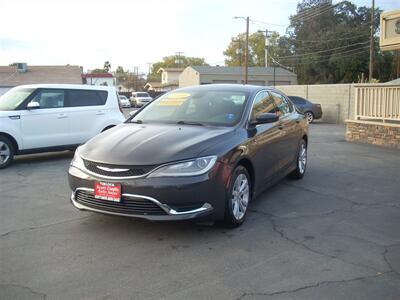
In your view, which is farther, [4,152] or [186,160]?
[4,152]

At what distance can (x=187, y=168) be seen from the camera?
4.57 meters

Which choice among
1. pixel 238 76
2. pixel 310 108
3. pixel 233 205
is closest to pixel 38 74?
pixel 238 76

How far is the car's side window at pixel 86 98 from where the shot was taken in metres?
10.3

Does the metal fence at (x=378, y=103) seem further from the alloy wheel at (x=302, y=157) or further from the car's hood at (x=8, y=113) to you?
the car's hood at (x=8, y=113)

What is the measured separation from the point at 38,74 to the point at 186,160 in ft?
177

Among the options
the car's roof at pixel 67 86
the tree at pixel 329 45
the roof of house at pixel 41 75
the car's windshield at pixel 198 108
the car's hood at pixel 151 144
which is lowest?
the car's hood at pixel 151 144

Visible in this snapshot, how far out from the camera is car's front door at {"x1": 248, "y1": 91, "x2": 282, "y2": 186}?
5.63 meters

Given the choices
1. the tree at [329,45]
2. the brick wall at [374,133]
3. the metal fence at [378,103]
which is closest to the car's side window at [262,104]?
the brick wall at [374,133]

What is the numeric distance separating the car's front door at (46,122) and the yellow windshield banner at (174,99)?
426 centimetres

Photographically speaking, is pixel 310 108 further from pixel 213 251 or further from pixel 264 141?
pixel 213 251

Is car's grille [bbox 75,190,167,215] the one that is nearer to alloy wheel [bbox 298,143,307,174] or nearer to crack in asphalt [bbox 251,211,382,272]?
crack in asphalt [bbox 251,211,382,272]

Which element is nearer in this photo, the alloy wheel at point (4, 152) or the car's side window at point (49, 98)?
the alloy wheel at point (4, 152)

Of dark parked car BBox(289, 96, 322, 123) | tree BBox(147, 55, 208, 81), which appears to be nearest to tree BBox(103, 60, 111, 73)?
tree BBox(147, 55, 208, 81)

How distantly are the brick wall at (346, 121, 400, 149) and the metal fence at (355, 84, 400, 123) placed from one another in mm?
327
